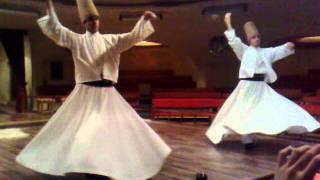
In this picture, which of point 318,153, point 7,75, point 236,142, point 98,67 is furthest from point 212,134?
point 7,75

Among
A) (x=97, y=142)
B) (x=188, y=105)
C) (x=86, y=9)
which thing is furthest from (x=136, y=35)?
(x=188, y=105)

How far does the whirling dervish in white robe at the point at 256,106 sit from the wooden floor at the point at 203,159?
0.25 m

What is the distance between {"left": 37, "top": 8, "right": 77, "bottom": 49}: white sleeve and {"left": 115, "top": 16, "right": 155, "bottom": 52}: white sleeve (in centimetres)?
39

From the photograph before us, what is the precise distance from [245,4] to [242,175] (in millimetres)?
5954

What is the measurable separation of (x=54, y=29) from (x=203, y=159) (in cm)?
207

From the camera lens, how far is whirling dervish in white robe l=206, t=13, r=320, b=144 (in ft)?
15.4

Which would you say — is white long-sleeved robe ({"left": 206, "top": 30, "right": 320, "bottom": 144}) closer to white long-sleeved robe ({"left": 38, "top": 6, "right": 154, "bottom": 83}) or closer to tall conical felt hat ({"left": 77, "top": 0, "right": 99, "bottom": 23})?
white long-sleeved robe ({"left": 38, "top": 6, "right": 154, "bottom": 83})

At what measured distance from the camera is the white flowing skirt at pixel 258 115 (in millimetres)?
4654

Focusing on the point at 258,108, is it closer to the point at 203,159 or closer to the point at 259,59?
the point at 259,59

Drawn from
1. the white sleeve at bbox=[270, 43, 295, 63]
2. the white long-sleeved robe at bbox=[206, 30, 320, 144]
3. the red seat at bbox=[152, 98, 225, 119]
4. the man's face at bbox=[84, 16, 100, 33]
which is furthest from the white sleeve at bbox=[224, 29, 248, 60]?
the red seat at bbox=[152, 98, 225, 119]

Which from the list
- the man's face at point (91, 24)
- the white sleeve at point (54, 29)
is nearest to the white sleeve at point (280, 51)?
the man's face at point (91, 24)

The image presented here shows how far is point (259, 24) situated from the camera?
10703 millimetres

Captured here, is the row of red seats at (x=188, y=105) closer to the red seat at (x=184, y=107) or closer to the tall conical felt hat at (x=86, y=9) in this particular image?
the red seat at (x=184, y=107)

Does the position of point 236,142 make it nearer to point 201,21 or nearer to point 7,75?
point 201,21
